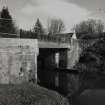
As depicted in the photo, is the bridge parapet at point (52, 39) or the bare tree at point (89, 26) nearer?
the bridge parapet at point (52, 39)

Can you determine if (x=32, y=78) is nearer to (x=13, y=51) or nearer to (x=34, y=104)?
(x=13, y=51)

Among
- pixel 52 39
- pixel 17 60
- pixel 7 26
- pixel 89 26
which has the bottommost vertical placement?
pixel 17 60

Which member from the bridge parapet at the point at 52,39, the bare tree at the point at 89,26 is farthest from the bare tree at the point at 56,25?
the bridge parapet at the point at 52,39

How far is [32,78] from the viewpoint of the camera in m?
11.8

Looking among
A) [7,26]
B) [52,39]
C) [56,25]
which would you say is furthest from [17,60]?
[56,25]

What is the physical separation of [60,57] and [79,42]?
3814 millimetres

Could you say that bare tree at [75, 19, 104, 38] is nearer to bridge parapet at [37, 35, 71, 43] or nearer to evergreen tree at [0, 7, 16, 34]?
bridge parapet at [37, 35, 71, 43]

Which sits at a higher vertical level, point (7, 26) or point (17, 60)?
point (7, 26)

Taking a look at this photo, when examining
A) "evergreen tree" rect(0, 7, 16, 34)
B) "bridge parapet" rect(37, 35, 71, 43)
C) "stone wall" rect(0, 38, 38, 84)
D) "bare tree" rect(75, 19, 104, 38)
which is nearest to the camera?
"stone wall" rect(0, 38, 38, 84)

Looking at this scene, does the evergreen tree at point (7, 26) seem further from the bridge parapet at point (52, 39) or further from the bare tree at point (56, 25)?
the bare tree at point (56, 25)

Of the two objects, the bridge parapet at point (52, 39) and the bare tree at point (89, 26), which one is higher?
the bare tree at point (89, 26)

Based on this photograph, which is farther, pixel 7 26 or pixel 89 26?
pixel 89 26

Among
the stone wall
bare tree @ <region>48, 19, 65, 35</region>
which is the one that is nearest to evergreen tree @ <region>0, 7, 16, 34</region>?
the stone wall

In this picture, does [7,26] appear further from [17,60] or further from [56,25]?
[56,25]
